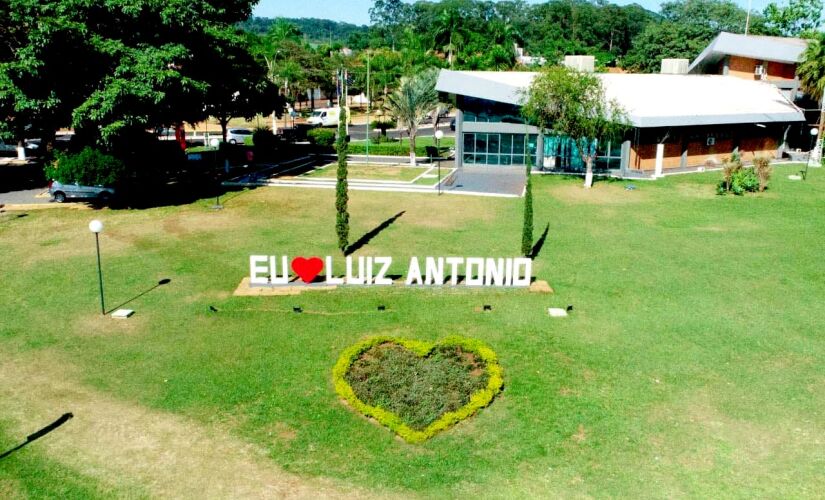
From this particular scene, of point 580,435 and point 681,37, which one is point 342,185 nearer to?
point 580,435

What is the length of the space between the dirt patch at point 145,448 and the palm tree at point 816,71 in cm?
5543

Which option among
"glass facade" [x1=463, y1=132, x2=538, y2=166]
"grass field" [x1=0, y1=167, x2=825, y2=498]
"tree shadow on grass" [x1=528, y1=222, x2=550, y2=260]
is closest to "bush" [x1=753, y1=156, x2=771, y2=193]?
"grass field" [x1=0, y1=167, x2=825, y2=498]

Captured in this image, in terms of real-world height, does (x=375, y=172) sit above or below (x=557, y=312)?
above

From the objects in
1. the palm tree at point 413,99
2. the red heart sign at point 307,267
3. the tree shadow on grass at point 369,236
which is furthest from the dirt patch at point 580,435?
the palm tree at point 413,99

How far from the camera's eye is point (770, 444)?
1496 cm

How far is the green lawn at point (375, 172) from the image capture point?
1923 inches

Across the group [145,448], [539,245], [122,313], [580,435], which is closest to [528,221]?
[539,245]

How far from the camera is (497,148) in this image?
5162 centimetres

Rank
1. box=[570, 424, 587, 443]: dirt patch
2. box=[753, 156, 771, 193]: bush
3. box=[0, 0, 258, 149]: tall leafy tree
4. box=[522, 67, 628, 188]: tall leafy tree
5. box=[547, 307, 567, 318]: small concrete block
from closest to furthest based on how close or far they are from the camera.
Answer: box=[570, 424, 587, 443]: dirt patch < box=[547, 307, 567, 318]: small concrete block < box=[0, 0, 258, 149]: tall leafy tree < box=[522, 67, 628, 188]: tall leafy tree < box=[753, 156, 771, 193]: bush

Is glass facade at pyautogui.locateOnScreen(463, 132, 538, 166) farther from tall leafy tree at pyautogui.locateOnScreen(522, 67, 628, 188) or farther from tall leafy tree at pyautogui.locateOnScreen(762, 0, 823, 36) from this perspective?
tall leafy tree at pyautogui.locateOnScreen(762, 0, 823, 36)

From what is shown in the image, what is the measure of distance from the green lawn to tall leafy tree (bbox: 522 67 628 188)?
10628mm

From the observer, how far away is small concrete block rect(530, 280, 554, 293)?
2442 centimetres

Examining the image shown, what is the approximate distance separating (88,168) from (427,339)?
25.5m

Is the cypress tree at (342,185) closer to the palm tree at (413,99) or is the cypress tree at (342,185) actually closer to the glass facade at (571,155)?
the palm tree at (413,99)
